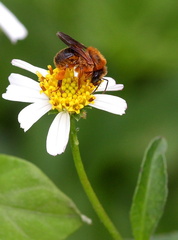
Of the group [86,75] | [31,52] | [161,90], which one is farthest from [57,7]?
[86,75]

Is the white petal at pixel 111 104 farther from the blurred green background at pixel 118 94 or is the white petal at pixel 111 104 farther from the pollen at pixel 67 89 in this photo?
the blurred green background at pixel 118 94

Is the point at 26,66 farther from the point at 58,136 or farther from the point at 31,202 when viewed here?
the point at 31,202

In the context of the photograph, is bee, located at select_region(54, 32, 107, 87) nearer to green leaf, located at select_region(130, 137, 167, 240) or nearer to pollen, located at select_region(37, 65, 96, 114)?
pollen, located at select_region(37, 65, 96, 114)

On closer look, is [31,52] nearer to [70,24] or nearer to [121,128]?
[70,24]

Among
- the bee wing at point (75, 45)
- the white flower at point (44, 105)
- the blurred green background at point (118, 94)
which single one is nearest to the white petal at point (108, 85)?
the white flower at point (44, 105)

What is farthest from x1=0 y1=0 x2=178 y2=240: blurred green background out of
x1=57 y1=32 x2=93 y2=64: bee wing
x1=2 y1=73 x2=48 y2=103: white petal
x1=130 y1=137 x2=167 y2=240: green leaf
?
x1=57 y1=32 x2=93 y2=64: bee wing

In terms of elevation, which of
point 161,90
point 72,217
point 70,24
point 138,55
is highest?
point 70,24
